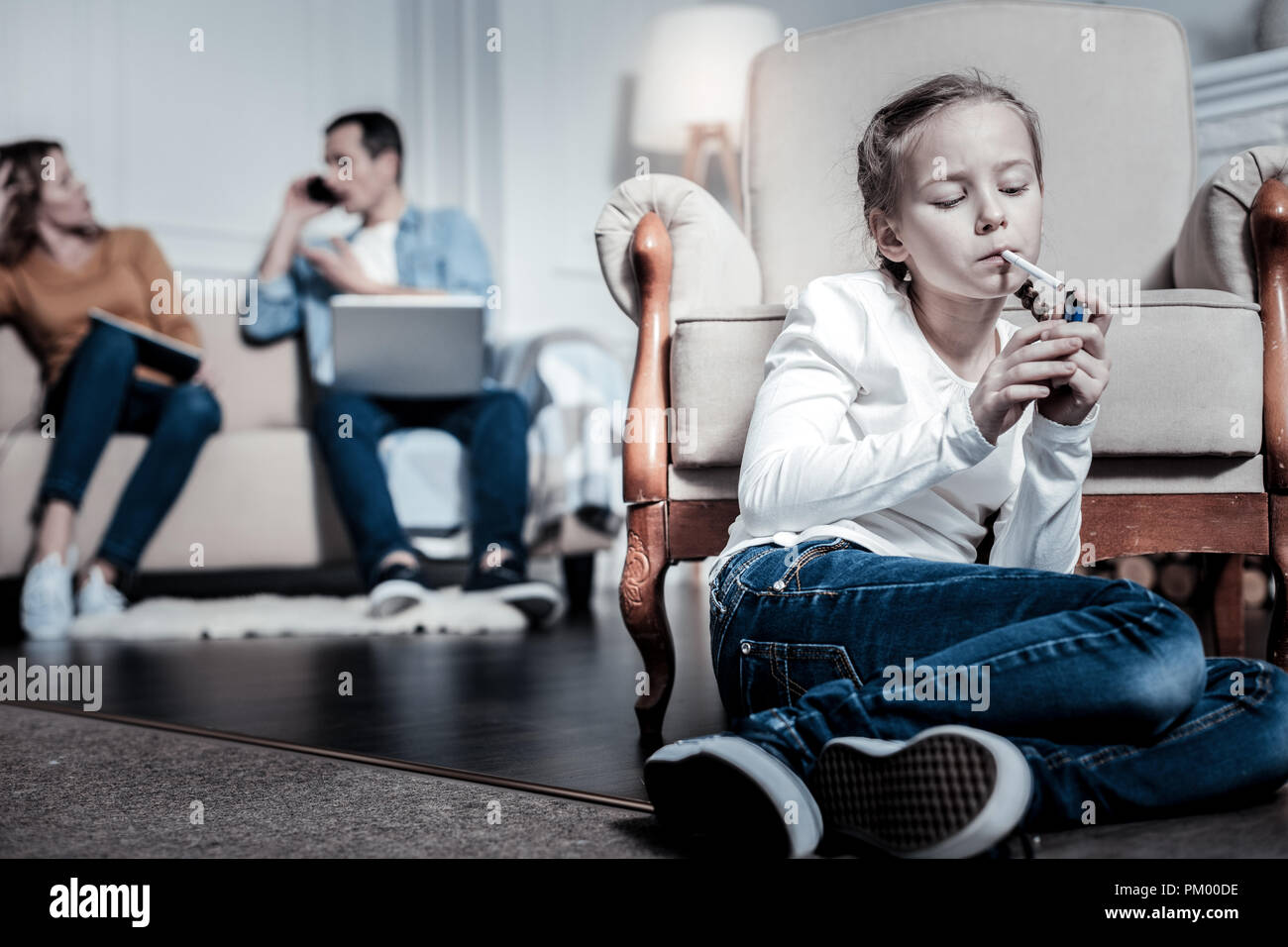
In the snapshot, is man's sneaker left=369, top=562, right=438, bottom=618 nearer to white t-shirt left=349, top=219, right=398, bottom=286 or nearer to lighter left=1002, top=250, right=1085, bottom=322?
white t-shirt left=349, top=219, right=398, bottom=286

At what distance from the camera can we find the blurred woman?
227 centimetres

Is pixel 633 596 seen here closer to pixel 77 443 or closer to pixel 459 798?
pixel 459 798

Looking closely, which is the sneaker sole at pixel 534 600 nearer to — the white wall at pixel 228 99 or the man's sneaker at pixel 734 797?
the man's sneaker at pixel 734 797

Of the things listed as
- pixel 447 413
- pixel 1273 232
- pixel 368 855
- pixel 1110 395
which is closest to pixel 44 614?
pixel 447 413

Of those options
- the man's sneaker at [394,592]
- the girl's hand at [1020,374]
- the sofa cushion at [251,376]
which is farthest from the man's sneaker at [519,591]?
the girl's hand at [1020,374]

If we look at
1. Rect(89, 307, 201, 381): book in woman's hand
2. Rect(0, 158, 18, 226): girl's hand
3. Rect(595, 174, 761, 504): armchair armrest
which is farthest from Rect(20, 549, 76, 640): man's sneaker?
Rect(595, 174, 761, 504): armchair armrest

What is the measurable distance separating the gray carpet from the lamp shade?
2.60 meters

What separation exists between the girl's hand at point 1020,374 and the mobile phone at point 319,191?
2.21m

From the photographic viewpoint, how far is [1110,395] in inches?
43.7

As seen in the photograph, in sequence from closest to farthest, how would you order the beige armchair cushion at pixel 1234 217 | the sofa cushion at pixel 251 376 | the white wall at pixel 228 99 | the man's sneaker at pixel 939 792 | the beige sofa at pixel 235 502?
the man's sneaker at pixel 939 792 < the beige armchair cushion at pixel 1234 217 < the beige sofa at pixel 235 502 < the sofa cushion at pixel 251 376 < the white wall at pixel 228 99

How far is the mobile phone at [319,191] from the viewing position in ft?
8.83

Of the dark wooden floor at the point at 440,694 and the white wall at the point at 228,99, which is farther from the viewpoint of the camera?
the white wall at the point at 228,99

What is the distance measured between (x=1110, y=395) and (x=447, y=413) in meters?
1.60

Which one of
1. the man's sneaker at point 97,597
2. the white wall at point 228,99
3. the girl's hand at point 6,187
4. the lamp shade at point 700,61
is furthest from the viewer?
the white wall at point 228,99
